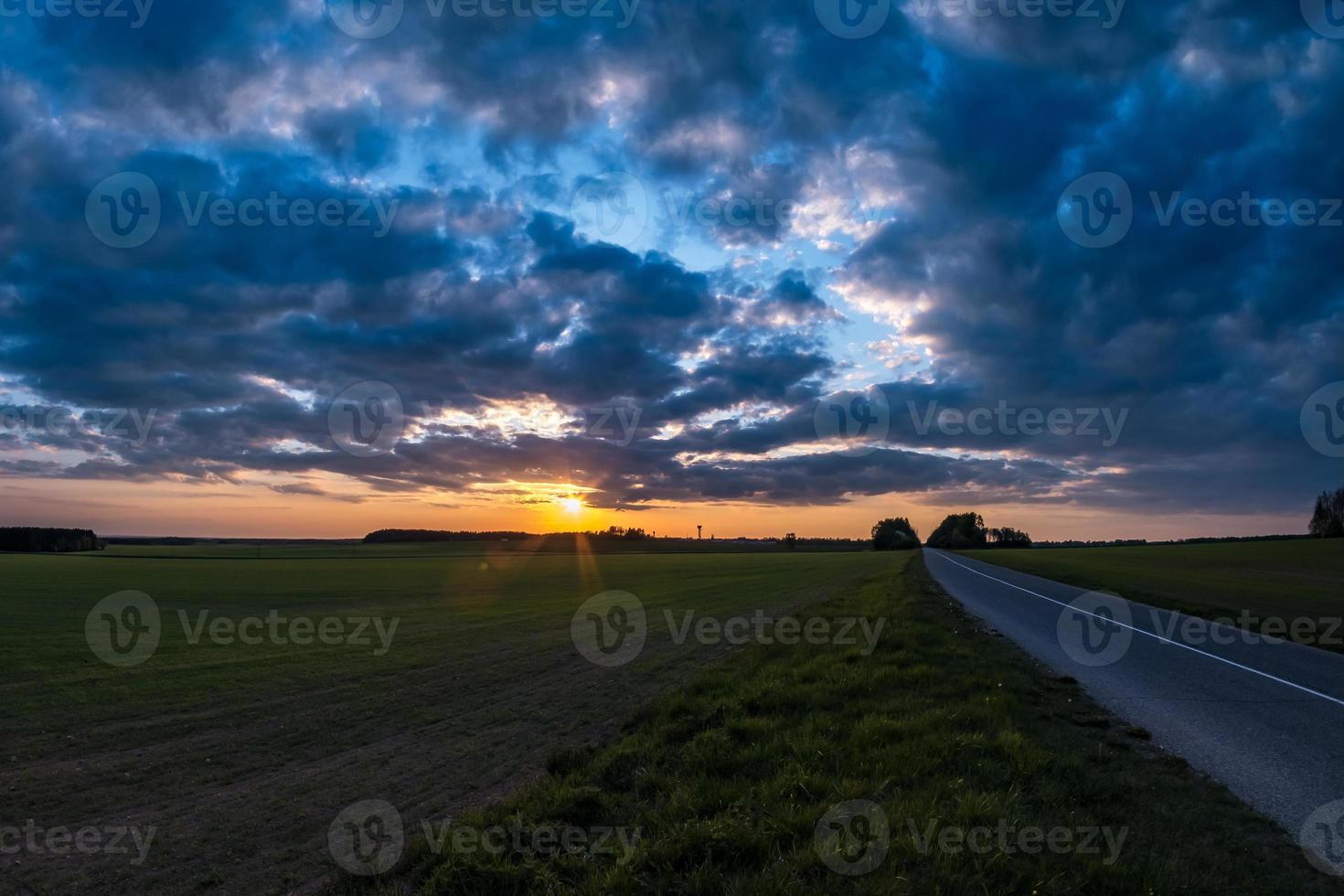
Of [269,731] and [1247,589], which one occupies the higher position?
[1247,589]

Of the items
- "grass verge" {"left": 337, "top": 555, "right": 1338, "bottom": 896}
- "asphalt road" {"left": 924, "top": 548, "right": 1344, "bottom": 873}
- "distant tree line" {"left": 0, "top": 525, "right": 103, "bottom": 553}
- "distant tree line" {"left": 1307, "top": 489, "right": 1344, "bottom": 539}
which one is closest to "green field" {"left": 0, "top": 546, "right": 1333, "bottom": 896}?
"grass verge" {"left": 337, "top": 555, "right": 1338, "bottom": 896}

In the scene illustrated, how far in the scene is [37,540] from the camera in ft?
466

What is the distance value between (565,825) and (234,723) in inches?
362

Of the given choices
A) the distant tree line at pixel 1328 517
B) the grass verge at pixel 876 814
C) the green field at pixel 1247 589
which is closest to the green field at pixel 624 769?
the grass verge at pixel 876 814

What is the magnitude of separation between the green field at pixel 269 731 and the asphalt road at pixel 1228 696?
804 cm

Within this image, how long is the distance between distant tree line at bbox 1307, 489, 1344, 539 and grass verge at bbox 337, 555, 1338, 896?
503 feet

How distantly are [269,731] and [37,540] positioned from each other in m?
183

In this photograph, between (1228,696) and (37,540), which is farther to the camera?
(37,540)

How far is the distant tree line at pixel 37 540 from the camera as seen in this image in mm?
141375

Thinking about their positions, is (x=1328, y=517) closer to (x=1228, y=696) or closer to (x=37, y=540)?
(x=1228, y=696)

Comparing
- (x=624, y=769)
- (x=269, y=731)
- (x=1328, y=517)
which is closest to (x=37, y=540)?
(x=269, y=731)

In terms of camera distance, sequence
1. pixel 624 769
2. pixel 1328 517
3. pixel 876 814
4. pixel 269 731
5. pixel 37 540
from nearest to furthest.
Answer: pixel 876 814, pixel 624 769, pixel 269 731, pixel 1328 517, pixel 37 540

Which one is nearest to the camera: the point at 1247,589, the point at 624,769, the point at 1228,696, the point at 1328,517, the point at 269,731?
the point at 624,769

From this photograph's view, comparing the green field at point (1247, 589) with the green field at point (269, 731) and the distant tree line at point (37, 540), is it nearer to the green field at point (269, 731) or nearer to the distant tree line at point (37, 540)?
the green field at point (269, 731)
